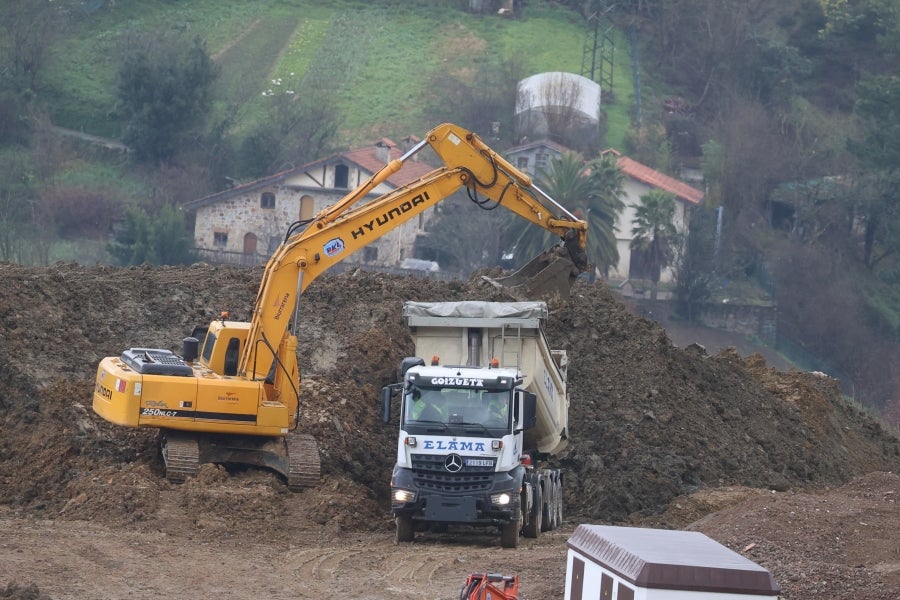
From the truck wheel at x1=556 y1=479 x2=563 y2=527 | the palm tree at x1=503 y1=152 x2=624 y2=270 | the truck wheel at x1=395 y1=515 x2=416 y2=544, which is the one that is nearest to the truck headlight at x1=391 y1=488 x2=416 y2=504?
the truck wheel at x1=395 y1=515 x2=416 y2=544

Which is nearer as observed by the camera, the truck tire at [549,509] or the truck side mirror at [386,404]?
the truck side mirror at [386,404]

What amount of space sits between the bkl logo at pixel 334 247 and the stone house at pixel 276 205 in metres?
48.9

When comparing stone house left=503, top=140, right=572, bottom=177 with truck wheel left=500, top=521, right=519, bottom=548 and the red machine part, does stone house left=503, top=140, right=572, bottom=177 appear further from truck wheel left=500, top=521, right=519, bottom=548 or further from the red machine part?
the red machine part

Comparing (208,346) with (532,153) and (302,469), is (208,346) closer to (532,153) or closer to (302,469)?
(302,469)

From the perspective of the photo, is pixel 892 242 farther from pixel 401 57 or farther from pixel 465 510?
pixel 465 510

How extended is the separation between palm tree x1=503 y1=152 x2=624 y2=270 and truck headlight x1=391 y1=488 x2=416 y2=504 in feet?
147

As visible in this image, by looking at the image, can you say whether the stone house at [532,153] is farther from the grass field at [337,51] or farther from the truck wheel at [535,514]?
the truck wheel at [535,514]

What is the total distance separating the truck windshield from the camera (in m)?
17.8

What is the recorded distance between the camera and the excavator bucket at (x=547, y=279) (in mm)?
25234

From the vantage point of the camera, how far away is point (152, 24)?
96.4 meters

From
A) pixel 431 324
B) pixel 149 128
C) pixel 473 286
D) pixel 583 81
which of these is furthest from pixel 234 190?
pixel 431 324

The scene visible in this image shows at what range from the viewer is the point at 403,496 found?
1770 centimetres

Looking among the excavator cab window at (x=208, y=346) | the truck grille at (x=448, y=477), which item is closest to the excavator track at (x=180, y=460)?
the excavator cab window at (x=208, y=346)

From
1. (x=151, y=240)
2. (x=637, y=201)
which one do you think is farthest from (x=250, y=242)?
(x=637, y=201)
